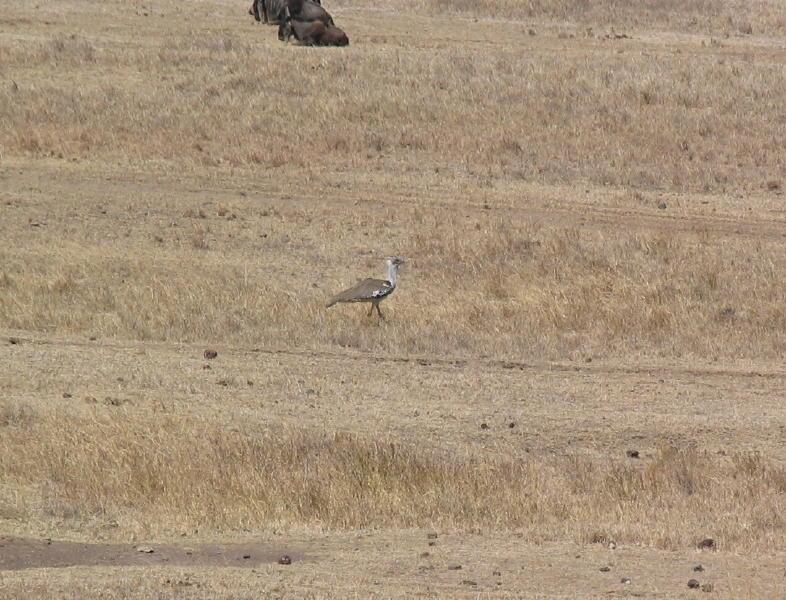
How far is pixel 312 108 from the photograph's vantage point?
2627 centimetres

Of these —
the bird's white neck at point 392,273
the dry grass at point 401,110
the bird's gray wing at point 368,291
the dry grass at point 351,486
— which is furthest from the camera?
the dry grass at point 401,110

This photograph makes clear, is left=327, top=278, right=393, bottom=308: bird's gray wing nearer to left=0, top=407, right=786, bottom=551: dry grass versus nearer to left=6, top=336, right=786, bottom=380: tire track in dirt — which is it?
left=6, top=336, right=786, bottom=380: tire track in dirt

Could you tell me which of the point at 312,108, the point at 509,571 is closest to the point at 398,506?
the point at 509,571

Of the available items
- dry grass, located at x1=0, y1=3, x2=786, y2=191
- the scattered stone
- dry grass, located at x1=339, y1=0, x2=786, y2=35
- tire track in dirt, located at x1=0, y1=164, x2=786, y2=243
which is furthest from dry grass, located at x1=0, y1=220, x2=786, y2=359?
dry grass, located at x1=339, y1=0, x2=786, y2=35

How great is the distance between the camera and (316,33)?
31766 mm

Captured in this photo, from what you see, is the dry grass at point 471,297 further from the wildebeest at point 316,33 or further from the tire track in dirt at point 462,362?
the wildebeest at point 316,33

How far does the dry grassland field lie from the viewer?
966 centimetres

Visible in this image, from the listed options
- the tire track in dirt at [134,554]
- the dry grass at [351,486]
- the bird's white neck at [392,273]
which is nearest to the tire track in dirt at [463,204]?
the bird's white neck at [392,273]

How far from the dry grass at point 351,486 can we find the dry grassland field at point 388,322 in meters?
0.03

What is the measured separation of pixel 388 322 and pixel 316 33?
1738 cm

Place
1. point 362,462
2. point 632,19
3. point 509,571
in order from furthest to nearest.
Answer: point 632,19
point 362,462
point 509,571

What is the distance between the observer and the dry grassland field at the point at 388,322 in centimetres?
966

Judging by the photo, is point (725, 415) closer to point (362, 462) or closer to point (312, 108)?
point (362, 462)

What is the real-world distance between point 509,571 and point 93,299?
823 cm
